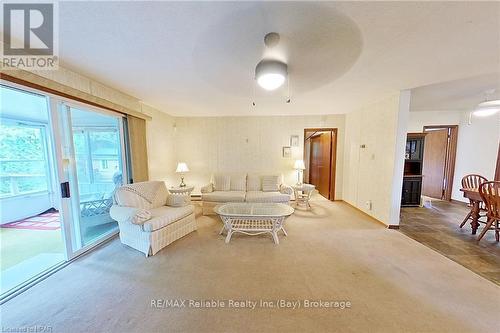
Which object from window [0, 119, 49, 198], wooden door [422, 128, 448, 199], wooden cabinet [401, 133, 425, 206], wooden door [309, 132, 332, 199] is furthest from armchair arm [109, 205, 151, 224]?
wooden door [422, 128, 448, 199]

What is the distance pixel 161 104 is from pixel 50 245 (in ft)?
9.63

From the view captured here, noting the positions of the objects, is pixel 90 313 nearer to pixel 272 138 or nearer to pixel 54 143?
pixel 54 143

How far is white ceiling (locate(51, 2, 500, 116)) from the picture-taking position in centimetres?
130

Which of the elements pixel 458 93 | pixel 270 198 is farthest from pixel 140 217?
pixel 458 93

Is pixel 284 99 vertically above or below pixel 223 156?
above

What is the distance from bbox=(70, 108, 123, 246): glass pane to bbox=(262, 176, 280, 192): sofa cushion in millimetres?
2948

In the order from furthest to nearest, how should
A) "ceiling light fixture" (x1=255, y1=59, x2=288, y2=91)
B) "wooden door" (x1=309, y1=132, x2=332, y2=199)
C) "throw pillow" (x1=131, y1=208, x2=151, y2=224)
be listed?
"wooden door" (x1=309, y1=132, x2=332, y2=199) → "throw pillow" (x1=131, y1=208, x2=151, y2=224) → "ceiling light fixture" (x1=255, y1=59, x2=288, y2=91)

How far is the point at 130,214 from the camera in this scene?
236 cm

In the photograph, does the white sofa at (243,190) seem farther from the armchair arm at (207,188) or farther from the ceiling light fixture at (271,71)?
the ceiling light fixture at (271,71)

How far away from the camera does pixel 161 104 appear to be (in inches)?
149

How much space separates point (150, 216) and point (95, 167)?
4.55 feet

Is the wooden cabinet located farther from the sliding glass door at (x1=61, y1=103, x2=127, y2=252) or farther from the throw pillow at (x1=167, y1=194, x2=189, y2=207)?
the sliding glass door at (x1=61, y1=103, x2=127, y2=252)

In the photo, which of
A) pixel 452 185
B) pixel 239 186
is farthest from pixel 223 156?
pixel 452 185

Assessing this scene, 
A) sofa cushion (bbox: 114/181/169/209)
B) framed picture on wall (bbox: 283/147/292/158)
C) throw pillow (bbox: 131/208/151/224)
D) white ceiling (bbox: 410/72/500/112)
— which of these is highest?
white ceiling (bbox: 410/72/500/112)
